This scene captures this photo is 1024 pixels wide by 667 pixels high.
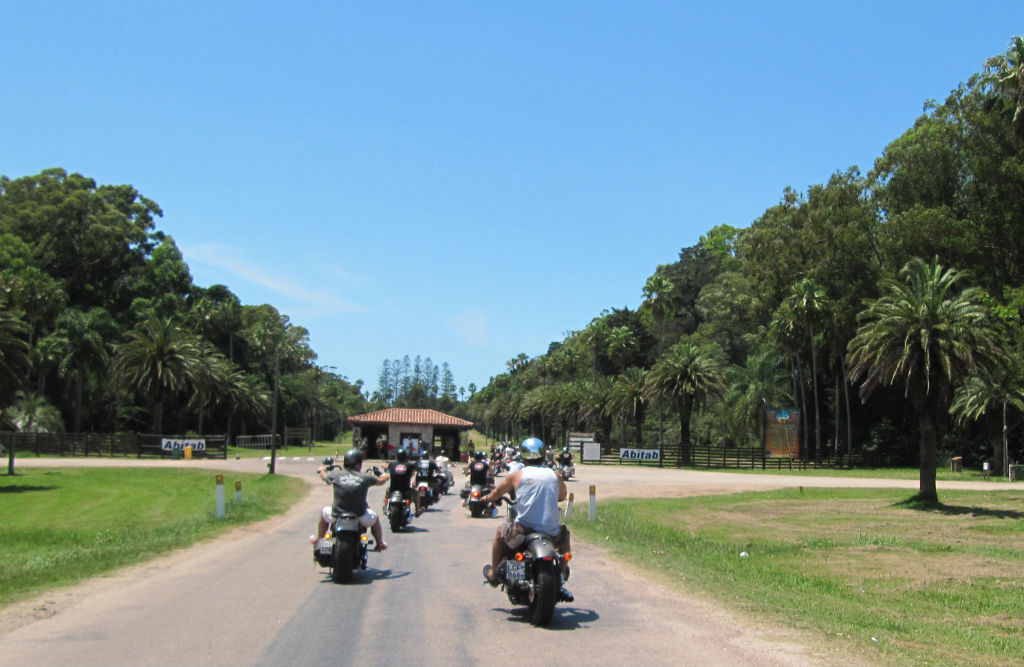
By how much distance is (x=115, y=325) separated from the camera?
263 feet

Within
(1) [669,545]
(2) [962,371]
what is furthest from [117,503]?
(2) [962,371]

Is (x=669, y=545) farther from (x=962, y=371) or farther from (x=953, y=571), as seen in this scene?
(x=962, y=371)

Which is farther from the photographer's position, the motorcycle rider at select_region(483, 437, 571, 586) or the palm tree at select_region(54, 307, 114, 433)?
the palm tree at select_region(54, 307, 114, 433)

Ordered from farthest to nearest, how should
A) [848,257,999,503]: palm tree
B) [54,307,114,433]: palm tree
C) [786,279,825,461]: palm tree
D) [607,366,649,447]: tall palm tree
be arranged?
[607,366,649,447]: tall palm tree < [54,307,114,433]: palm tree < [786,279,825,461]: palm tree < [848,257,999,503]: palm tree

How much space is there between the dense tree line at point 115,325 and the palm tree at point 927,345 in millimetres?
47324

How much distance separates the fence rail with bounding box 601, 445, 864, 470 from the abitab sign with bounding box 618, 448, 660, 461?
116 mm

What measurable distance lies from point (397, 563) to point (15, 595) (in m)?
4.79

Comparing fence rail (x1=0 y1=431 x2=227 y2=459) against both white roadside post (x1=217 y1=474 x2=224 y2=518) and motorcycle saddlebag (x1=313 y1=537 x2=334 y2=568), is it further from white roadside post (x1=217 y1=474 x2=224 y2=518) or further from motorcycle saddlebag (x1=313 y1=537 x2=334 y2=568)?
motorcycle saddlebag (x1=313 y1=537 x2=334 y2=568)

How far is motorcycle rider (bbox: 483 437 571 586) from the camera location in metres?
8.69

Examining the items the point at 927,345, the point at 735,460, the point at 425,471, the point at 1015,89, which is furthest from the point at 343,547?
the point at 735,460

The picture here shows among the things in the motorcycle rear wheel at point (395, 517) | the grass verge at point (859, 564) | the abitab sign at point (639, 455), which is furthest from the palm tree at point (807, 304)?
the motorcycle rear wheel at point (395, 517)

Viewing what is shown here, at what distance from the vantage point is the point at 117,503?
30297 mm

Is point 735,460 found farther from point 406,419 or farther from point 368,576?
point 368,576

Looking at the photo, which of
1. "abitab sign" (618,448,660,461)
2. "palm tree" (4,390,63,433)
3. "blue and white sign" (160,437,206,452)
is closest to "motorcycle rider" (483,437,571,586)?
"blue and white sign" (160,437,206,452)
